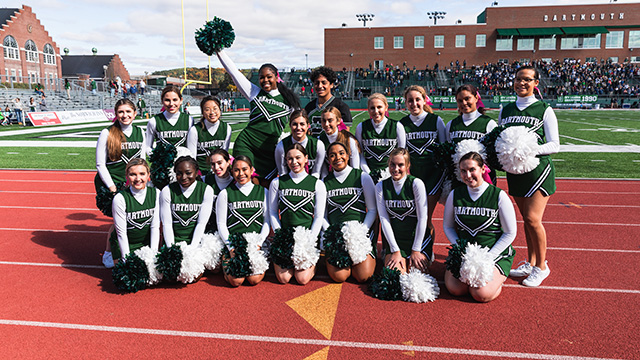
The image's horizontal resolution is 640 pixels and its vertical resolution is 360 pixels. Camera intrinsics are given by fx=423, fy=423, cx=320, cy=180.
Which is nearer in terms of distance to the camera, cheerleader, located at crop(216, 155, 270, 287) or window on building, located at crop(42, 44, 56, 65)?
cheerleader, located at crop(216, 155, 270, 287)

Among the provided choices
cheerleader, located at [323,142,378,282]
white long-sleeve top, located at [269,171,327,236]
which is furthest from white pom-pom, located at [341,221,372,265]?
white long-sleeve top, located at [269,171,327,236]

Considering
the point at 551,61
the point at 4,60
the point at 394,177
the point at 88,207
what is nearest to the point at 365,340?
the point at 394,177

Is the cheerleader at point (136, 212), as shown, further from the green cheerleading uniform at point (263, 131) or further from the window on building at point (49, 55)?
the window on building at point (49, 55)

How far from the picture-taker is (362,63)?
5150cm

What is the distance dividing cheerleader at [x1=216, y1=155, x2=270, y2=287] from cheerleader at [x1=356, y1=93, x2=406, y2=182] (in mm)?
1016

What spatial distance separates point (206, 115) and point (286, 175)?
3.15 ft

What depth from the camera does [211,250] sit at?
3.40 meters

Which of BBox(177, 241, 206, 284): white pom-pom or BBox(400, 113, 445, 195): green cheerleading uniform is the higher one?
→ BBox(400, 113, 445, 195): green cheerleading uniform

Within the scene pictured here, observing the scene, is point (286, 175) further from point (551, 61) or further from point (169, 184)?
point (551, 61)

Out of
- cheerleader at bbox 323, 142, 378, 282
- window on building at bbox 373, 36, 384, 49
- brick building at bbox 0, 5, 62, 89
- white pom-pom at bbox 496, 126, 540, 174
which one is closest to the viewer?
white pom-pom at bbox 496, 126, 540, 174

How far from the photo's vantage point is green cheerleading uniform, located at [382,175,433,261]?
3396 millimetres

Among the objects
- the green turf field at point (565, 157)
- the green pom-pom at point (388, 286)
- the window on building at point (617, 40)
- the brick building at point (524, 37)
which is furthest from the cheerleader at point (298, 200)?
the window on building at point (617, 40)

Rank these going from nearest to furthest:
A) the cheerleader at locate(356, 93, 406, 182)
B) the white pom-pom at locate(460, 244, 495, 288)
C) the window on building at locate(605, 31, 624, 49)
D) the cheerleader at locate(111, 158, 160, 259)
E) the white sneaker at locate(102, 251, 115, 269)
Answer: the white pom-pom at locate(460, 244, 495, 288), the cheerleader at locate(111, 158, 160, 259), the cheerleader at locate(356, 93, 406, 182), the white sneaker at locate(102, 251, 115, 269), the window on building at locate(605, 31, 624, 49)

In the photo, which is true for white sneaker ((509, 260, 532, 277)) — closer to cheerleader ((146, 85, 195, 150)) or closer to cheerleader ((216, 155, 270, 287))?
cheerleader ((216, 155, 270, 287))
